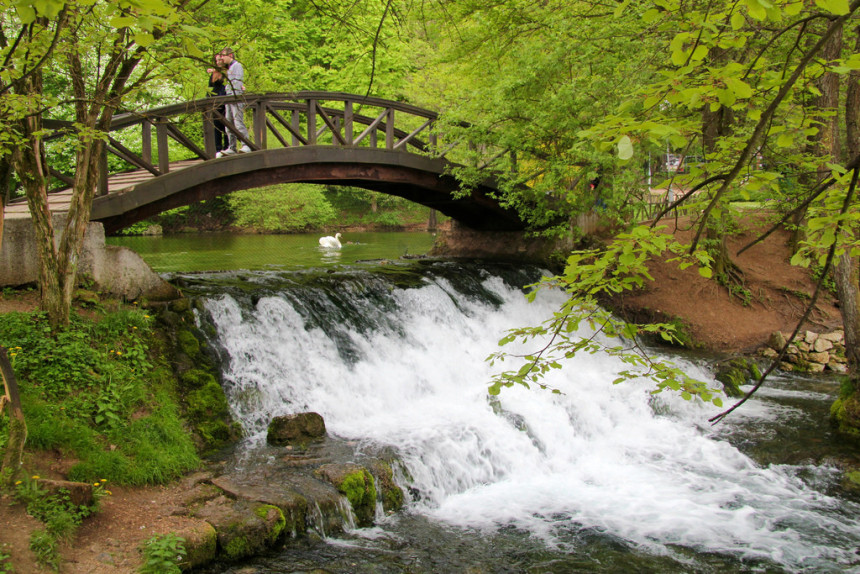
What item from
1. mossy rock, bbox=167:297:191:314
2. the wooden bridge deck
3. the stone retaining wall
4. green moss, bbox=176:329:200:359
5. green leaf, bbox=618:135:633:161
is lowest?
green moss, bbox=176:329:200:359

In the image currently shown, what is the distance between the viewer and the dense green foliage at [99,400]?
5.99m

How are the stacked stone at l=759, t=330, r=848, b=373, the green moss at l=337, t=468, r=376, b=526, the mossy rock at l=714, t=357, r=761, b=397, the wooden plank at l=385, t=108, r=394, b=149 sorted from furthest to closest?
the wooden plank at l=385, t=108, r=394, b=149, the stacked stone at l=759, t=330, r=848, b=373, the mossy rock at l=714, t=357, r=761, b=397, the green moss at l=337, t=468, r=376, b=526

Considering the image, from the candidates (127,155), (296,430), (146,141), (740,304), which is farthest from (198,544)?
(740,304)

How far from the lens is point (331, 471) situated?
6.52 metres

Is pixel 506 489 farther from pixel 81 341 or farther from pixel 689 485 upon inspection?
pixel 81 341

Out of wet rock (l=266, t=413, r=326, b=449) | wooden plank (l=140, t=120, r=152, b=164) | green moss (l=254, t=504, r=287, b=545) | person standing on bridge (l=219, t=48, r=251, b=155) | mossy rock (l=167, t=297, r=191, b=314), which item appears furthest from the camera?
person standing on bridge (l=219, t=48, r=251, b=155)

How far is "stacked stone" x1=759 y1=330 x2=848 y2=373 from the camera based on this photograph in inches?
500

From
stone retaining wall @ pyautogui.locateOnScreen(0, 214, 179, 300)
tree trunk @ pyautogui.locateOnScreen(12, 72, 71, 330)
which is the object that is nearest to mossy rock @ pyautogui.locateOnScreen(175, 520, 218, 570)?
tree trunk @ pyautogui.locateOnScreen(12, 72, 71, 330)

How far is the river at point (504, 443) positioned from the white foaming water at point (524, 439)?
0.03 metres

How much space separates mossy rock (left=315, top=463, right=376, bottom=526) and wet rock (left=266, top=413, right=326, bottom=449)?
929 millimetres

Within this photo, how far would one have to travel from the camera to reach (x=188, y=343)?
27.6 feet

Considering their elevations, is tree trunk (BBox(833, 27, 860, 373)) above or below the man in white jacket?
below

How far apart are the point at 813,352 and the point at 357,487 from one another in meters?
11.0

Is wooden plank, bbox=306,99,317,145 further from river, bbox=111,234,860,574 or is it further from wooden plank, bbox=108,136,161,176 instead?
wooden plank, bbox=108,136,161,176
